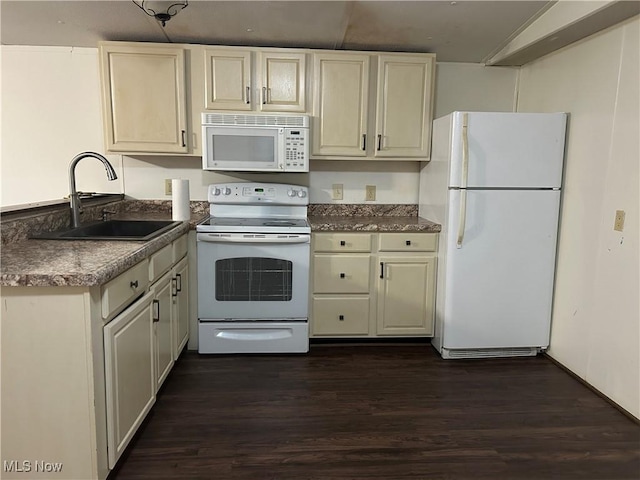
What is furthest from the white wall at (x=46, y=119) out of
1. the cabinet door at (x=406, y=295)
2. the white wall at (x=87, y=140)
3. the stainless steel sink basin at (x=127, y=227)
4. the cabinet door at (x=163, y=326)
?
the cabinet door at (x=406, y=295)

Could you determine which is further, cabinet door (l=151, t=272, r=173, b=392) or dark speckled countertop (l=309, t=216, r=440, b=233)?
dark speckled countertop (l=309, t=216, r=440, b=233)

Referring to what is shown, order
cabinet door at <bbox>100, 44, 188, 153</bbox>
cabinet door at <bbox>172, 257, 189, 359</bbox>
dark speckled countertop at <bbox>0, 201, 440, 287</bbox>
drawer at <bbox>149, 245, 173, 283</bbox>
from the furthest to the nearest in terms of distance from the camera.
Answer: cabinet door at <bbox>100, 44, 188, 153</bbox>
cabinet door at <bbox>172, 257, 189, 359</bbox>
drawer at <bbox>149, 245, 173, 283</bbox>
dark speckled countertop at <bbox>0, 201, 440, 287</bbox>

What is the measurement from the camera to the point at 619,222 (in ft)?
7.70

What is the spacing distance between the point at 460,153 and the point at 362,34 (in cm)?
104

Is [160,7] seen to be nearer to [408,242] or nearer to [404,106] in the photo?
[404,106]

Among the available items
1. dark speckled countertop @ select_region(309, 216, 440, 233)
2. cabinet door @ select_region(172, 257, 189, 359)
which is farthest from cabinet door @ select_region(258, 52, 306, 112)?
cabinet door @ select_region(172, 257, 189, 359)

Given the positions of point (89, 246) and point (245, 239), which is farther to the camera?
point (245, 239)

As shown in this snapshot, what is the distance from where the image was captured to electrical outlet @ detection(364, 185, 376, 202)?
3.52 metres

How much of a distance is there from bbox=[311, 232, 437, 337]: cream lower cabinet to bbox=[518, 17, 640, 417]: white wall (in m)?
0.86

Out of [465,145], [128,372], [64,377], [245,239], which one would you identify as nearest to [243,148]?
[245,239]

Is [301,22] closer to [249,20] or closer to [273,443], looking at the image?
[249,20]

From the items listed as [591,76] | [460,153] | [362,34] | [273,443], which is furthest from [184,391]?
[591,76]

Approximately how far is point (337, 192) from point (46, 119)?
2.24 metres

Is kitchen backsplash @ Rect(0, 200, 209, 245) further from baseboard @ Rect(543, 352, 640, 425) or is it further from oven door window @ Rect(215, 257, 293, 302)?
baseboard @ Rect(543, 352, 640, 425)
